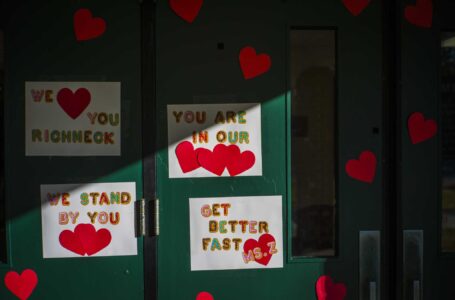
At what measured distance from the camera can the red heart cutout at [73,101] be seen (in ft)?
6.68

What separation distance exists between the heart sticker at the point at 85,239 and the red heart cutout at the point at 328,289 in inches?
41.4

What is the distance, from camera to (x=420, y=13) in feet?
6.98

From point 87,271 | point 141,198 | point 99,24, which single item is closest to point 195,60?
point 99,24

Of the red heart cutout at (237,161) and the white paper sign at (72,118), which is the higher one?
the white paper sign at (72,118)

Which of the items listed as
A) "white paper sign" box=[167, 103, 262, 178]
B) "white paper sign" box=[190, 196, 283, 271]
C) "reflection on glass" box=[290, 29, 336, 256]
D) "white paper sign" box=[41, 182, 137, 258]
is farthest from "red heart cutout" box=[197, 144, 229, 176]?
"reflection on glass" box=[290, 29, 336, 256]

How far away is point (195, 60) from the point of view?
2072 millimetres

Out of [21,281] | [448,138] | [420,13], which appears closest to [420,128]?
[448,138]

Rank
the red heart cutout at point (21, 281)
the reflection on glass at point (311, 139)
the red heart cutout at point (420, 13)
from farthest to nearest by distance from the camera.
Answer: the reflection on glass at point (311, 139)
the red heart cutout at point (420, 13)
the red heart cutout at point (21, 281)

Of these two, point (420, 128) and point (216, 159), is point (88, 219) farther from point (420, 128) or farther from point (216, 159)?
point (420, 128)

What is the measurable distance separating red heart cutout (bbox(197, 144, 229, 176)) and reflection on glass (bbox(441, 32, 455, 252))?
1124 mm

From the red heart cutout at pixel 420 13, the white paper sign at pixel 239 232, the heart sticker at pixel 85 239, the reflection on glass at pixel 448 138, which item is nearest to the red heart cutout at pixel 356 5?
the red heart cutout at pixel 420 13

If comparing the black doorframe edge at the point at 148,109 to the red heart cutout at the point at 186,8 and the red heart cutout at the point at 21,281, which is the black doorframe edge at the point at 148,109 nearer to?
the red heart cutout at the point at 186,8

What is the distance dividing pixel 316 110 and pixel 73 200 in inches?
123

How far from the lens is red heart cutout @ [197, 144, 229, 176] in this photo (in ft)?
6.82
